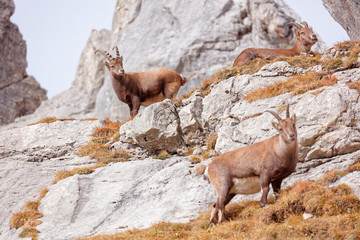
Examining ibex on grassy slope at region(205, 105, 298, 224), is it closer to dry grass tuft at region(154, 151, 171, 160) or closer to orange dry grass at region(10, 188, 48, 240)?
dry grass tuft at region(154, 151, 171, 160)

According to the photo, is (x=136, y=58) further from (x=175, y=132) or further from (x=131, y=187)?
(x=131, y=187)

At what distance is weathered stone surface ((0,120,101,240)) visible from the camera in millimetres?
17406

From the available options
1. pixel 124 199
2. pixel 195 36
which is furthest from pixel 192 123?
pixel 195 36

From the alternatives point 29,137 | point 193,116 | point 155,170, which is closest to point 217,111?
point 193,116

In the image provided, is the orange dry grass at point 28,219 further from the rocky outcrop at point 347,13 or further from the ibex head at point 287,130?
the rocky outcrop at point 347,13

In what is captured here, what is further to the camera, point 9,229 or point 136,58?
point 136,58

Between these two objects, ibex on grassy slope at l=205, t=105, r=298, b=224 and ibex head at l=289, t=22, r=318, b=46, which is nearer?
ibex on grassy slope at l=205, t=105, r=298, b=224

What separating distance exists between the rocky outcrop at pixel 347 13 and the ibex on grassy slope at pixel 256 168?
9.02 m

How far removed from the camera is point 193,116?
19.1m

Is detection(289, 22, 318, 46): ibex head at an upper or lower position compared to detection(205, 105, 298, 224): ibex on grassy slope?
upper

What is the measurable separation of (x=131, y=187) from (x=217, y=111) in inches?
197

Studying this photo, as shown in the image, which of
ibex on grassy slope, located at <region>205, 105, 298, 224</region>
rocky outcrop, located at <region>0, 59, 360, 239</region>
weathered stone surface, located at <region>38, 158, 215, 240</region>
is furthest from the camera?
weathered stone surface, located at <region>38, 158, 215, 240</region>

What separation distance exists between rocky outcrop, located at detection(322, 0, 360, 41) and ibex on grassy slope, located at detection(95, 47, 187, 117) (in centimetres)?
787

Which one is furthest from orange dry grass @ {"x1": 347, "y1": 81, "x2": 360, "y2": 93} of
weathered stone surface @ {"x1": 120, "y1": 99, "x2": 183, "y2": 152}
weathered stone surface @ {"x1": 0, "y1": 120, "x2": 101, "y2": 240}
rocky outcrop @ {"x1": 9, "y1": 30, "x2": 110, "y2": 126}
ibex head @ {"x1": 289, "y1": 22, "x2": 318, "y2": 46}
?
rocky outcrop @ {"x1": 9, "y1": 30, "x2": 110, "y2": 126}
